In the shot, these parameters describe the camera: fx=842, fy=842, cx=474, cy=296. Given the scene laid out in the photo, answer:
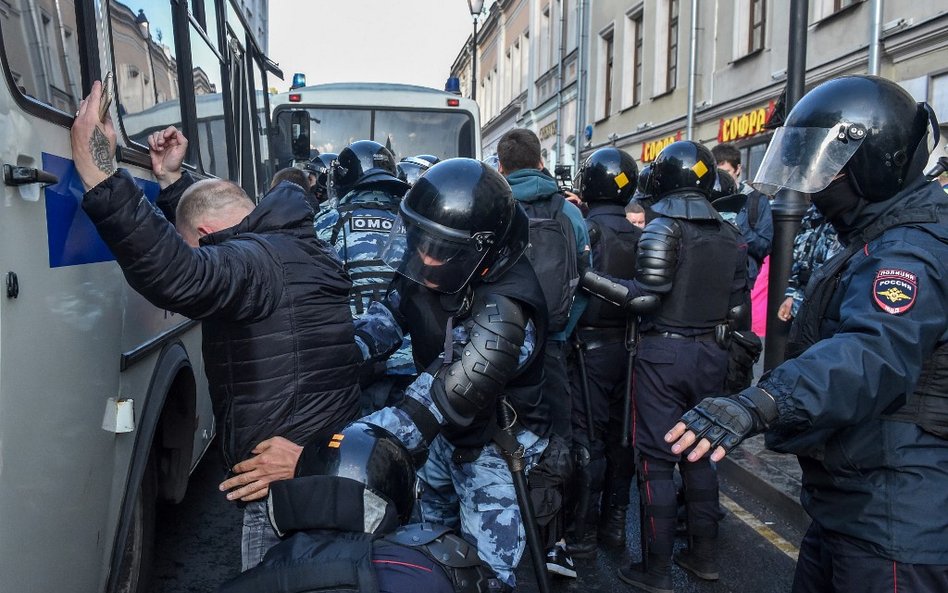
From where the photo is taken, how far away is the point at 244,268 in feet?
6.91

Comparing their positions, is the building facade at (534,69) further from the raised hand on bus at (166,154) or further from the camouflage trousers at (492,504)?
the camouflage trousers at (492,504)

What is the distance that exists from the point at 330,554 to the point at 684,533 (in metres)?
3.40

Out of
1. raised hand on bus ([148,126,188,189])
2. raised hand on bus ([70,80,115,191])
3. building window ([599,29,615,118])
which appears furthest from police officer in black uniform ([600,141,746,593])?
building window ([599,29,615,118])

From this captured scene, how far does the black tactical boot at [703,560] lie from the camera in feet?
13.1

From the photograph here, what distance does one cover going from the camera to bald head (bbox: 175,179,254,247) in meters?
2.36

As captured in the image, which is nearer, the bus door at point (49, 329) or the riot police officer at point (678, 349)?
the bus door at point (49, 329)

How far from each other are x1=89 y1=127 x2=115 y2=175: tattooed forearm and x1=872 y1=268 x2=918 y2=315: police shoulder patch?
5.86 ft

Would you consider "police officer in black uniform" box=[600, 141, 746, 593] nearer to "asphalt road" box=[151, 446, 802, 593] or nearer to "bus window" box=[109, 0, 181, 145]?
"asphalt road" box=[151, 446, 802, 593]

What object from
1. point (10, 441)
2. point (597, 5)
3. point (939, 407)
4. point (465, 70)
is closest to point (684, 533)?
point (939, 407)

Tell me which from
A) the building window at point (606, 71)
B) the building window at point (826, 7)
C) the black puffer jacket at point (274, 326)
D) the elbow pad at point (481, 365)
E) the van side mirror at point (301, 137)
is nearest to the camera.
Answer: the black puffer jacket at point (274, 326)

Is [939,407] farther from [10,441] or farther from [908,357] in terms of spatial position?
[10,441]

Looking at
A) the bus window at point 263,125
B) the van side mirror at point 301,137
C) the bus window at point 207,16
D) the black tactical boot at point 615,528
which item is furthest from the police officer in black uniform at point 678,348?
the van side mirror at point 301,137

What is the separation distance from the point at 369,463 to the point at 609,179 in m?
3.12

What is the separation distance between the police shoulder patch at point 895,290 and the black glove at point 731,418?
0.36 metres
